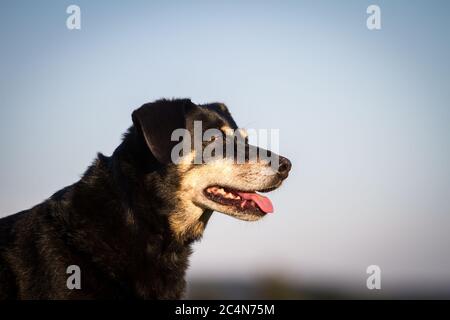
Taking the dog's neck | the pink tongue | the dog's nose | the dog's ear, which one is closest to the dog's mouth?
the pink tongue

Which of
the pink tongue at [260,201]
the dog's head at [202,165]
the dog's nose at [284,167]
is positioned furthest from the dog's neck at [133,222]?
the dog's nose at [284,167]

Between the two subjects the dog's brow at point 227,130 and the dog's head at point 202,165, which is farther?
the dog's brow at point 227,130

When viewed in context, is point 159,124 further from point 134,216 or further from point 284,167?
point 284,167

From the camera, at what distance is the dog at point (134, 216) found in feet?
19.1

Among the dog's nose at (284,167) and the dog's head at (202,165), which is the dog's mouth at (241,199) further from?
the dog's nose at (284,167)

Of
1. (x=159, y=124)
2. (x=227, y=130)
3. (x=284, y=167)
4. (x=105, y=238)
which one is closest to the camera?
(x=105, y=238)

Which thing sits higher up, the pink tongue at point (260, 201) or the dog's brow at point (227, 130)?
the dog's brow at point (227, 130)

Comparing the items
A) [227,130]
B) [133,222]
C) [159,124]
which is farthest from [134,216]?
[227,130]

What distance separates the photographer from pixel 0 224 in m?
6.36

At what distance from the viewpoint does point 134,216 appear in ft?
20.3

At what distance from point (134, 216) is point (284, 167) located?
1.99 metres
